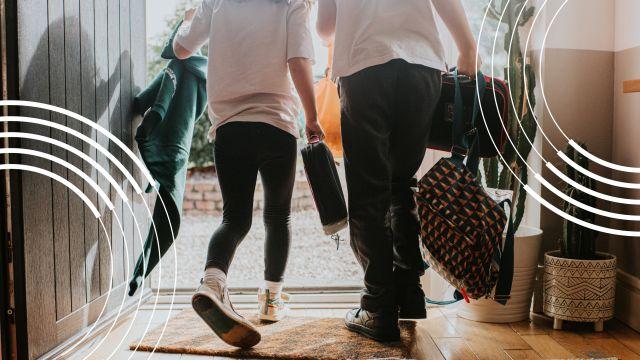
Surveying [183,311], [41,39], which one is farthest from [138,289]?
[41,39]

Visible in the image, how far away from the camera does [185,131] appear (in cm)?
238

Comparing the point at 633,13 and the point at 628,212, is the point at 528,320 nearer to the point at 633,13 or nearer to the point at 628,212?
the point at 628,212

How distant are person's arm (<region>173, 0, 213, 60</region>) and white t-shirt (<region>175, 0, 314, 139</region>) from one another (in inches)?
2.5

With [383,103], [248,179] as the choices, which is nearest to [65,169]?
[248,179]

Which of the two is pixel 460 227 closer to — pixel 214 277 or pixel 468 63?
pixel 468 63

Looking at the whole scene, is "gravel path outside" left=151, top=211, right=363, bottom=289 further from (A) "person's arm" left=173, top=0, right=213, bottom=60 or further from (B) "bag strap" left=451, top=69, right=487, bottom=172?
(A) "person's arm" left=173, top=0, right=213, bottom=60

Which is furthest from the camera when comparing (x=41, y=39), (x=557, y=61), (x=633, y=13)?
(x=557, y=61)

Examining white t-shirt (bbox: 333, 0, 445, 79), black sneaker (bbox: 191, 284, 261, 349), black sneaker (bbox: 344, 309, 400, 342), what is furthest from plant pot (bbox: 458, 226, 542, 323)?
black sneaker (bbox: 191, 284, 261, 349)

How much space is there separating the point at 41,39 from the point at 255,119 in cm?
72

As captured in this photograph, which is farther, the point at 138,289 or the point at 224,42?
the point at 138,289

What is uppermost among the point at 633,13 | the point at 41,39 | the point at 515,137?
the point at 633,13

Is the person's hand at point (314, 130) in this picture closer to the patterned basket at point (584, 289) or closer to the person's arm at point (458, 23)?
the person's arm at point (458, 23)

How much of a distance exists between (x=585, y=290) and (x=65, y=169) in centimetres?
190

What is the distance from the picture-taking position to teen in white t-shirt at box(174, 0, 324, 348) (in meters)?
2.03
